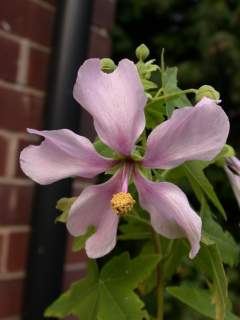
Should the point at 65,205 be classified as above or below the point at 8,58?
below

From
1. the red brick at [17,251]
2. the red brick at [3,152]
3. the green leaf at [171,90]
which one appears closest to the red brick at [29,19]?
the red brick at [3,152]

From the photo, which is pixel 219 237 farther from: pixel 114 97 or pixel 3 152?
pixel 3 152

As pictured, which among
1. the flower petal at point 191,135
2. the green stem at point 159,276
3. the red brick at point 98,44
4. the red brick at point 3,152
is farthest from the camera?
the red brick at point 98,44

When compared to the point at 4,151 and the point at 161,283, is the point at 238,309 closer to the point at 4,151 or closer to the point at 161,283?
the point at 4,151

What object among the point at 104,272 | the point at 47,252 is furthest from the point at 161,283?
the point at 47,252

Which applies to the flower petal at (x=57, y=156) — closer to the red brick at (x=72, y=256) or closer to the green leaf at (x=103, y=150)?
the green leaf at (x=103, y=150)

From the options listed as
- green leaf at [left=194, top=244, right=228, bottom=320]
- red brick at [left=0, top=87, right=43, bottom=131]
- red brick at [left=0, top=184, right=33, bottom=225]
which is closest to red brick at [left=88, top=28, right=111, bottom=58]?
red brick at [left=0, top=87, right=43, bottom=131]

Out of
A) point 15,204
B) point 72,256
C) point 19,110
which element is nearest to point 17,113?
point 19,110
